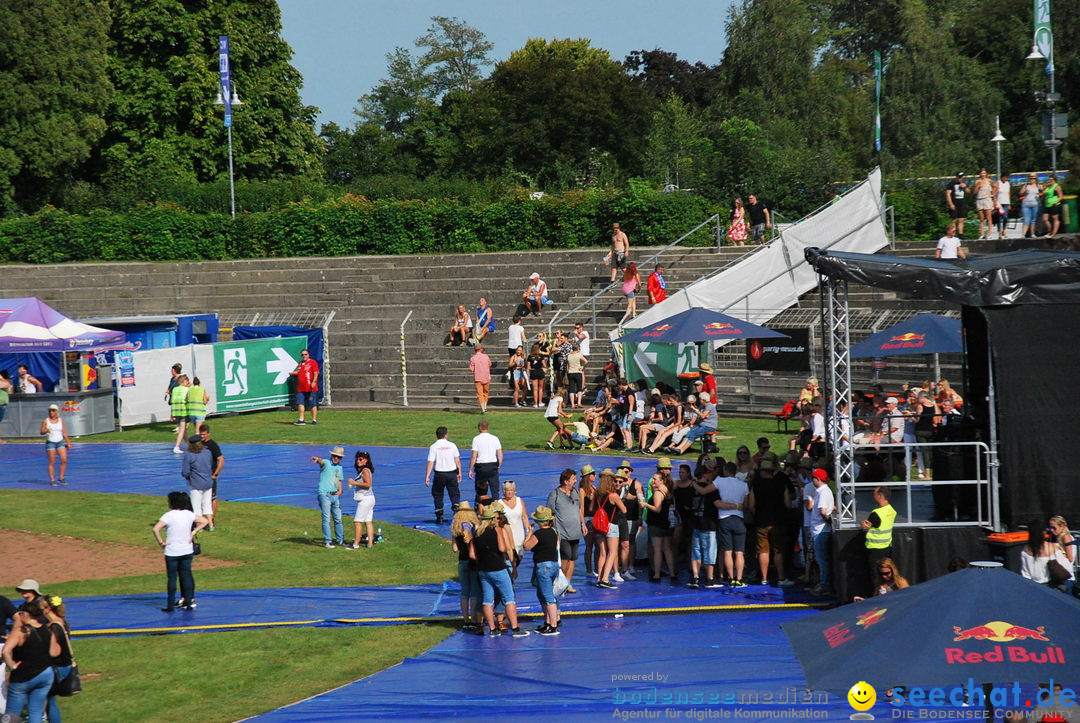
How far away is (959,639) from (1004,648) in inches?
11.1

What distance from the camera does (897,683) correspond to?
7.77 meters

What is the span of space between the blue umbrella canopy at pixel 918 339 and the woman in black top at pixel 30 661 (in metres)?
16.3

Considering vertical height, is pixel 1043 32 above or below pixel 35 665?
above

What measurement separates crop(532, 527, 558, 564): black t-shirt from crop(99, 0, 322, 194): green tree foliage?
44598 mm

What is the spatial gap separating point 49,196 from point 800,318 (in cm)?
3733

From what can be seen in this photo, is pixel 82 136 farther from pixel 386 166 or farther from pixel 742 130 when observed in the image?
pixel 742 130

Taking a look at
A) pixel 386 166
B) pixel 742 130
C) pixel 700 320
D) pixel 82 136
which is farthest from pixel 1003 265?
pixel 386 166

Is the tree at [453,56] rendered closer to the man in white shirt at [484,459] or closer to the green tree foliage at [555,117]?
the green tree foliage at [555,117]

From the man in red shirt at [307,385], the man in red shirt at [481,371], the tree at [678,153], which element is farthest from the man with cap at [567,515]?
the tree at [678,153]

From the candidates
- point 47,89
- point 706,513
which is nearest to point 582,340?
point 706,513

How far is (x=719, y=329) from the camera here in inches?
1014

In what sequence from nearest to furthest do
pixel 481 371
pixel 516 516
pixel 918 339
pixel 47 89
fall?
pixel 516 516 → pixel 918 339 → pixel 481 371 → pixel 47 89

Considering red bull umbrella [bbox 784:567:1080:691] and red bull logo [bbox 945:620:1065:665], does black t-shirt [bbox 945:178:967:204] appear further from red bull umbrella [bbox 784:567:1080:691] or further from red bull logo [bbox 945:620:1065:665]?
red bull logo [bbox 945:620:1065:665]

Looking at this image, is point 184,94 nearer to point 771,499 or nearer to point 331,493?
point 331,493
